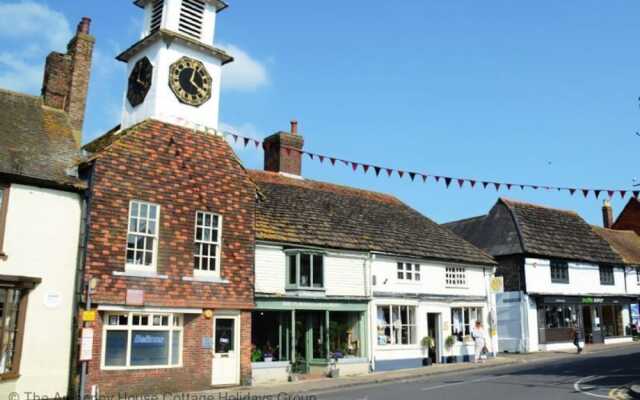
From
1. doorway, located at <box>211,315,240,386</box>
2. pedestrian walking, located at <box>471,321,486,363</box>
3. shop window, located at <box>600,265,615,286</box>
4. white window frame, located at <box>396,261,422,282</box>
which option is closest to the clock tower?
doorway, located at <box>211,315,240,386</box>

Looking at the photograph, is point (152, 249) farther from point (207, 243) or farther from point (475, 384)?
point (475, 384)

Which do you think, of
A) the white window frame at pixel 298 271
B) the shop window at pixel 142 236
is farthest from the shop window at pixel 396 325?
the shop window at pixel 142 236

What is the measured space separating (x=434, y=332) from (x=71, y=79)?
63.5ft

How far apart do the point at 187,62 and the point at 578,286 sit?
2854 centimetres

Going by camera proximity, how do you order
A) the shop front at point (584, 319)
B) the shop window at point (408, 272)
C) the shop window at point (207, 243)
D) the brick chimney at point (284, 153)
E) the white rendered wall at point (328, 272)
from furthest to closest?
1. the shop front at point (584, 319)
2. the brick chimney at point (284, 153)
3. the shop window at point (408, 272)
4. the white rendered wall at point (328, 272)
5. the shop window at point (207, 243)

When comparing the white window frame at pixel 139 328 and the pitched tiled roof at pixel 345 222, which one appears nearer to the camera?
the white window frame at pixel 139 328

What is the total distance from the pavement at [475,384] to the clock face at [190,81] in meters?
10.1

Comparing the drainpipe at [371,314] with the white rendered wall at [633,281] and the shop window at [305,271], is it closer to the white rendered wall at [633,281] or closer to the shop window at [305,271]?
the shop window at [305,271]

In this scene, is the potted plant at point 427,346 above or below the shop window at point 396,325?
below

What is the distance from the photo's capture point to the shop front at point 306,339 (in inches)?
850

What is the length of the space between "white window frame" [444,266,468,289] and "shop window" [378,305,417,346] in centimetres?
291

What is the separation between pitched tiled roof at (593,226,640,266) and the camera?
42.2m

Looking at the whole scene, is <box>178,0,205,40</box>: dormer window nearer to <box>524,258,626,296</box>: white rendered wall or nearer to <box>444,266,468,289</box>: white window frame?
<box>444,266,468,289</box>: white window frame

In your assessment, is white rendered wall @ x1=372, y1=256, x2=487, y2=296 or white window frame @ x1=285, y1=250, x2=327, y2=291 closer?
white window frame @ x1=285, y1=250, x2=327, y2=291
